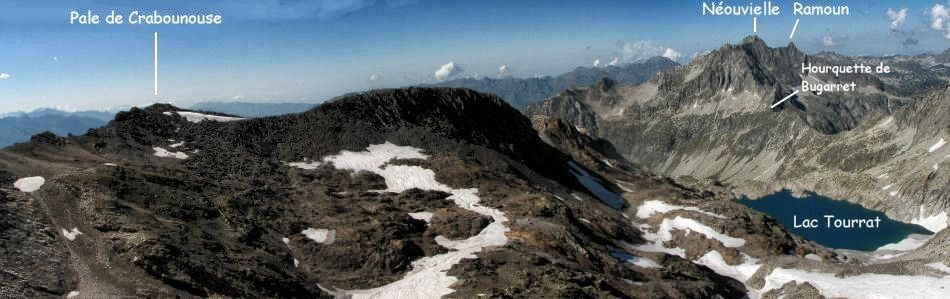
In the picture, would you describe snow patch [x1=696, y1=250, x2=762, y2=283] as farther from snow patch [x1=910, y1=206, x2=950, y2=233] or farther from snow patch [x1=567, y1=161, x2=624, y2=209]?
snow patch [x1=910, y1=206, x2=950, y2=233]

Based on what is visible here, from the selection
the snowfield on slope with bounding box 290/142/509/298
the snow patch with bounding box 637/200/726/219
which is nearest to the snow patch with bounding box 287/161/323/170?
the snowfield on slope with bounding box 290/142/509/298


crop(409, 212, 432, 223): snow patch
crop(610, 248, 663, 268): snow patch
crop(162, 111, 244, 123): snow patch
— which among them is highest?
crop(162, 111, 244, 123): snow patch

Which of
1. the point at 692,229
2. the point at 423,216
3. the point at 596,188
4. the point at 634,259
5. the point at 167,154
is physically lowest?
the point at 634,259

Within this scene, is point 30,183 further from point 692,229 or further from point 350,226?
point 692,229

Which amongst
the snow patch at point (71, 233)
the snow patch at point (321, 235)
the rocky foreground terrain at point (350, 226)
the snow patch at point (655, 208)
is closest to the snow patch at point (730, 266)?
the rocky foreground terrain at point (350, 226)

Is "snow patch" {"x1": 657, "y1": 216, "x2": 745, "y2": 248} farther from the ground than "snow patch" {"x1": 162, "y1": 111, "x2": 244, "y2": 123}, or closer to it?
closer to it

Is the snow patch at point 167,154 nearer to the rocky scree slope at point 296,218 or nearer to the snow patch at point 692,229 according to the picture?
the rocky scree slope at point 296,218

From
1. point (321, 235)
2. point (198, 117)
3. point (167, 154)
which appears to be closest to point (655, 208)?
point (321, 235)
